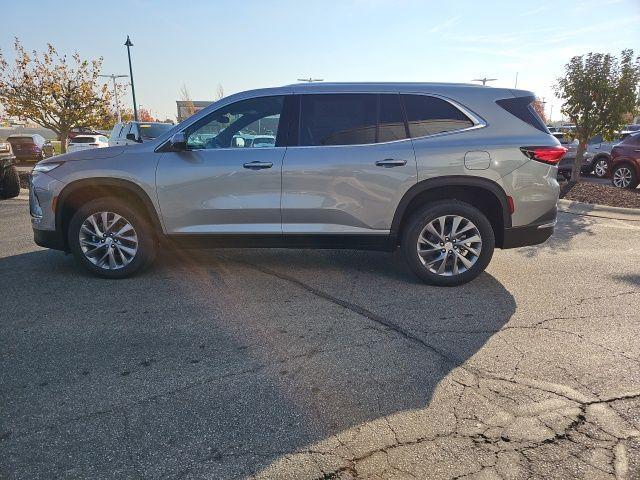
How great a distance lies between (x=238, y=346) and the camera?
3303mm

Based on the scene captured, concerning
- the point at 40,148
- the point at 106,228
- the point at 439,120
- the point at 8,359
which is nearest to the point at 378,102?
the point at 439,120

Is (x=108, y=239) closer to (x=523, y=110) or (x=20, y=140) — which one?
(x=523, y=110)

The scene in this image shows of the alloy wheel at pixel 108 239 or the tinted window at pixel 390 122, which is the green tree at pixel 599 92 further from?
the alloy wheel at pixel 108 239

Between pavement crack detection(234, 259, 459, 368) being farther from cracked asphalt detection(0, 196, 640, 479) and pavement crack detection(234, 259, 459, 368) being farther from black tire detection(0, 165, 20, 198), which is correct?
black tire detection(0, 165, 20, 198)

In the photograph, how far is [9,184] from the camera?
1004 centimetres

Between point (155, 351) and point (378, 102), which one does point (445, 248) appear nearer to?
point (378, 102)

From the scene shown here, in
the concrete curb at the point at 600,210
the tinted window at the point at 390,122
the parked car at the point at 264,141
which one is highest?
the tinted window at the point at 390,122

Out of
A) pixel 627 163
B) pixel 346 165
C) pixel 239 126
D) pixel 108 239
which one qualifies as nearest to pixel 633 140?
pixel 627 163

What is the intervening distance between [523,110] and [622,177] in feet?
30.1

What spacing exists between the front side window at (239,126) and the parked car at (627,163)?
34.8 ft

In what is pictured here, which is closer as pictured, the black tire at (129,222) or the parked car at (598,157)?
the black tire at (129,222)

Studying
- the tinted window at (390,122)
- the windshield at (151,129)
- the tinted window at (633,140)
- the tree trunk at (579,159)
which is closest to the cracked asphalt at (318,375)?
the tinted window at (390,122)

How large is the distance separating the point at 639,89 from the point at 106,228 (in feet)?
38.1

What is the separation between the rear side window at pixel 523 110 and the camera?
14.5 ft
